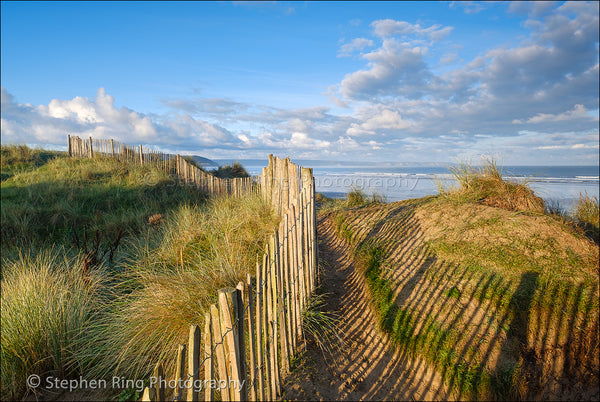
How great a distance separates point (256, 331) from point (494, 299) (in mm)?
2583

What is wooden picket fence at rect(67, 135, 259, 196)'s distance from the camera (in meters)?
10.5

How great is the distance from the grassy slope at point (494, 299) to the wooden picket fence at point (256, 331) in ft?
3.86

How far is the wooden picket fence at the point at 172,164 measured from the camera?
1048 centimetres

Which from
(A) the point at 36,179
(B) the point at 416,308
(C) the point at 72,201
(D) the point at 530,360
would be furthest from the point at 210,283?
(A) the point at 36,179

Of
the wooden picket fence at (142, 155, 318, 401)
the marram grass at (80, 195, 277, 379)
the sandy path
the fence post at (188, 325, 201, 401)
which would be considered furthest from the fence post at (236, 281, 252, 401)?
the marram grass at (80, 195, 277, 379)

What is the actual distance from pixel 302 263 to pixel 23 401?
127 inches

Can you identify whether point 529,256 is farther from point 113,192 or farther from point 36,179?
point 36,179

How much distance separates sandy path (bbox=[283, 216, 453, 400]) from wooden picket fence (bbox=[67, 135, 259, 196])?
6138mm

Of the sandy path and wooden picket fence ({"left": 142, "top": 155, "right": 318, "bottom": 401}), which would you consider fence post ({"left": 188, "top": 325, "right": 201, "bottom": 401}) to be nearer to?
wooden picket fence ({"left": 142, "top": 155, "right": 318, "bottom": 401})

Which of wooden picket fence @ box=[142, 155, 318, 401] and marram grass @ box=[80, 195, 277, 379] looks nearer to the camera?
wooden picket fence @ box=[142, 155, 318, 401]

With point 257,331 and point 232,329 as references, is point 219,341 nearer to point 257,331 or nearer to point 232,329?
point 232,329

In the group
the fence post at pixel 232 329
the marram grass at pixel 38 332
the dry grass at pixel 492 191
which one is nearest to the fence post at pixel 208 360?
the fence post at pixel 232 329

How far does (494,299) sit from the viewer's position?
3465mm

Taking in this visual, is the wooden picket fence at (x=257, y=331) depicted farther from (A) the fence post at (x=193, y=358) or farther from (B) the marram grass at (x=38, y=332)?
(B) the marram grass at (x=38, y=332)
